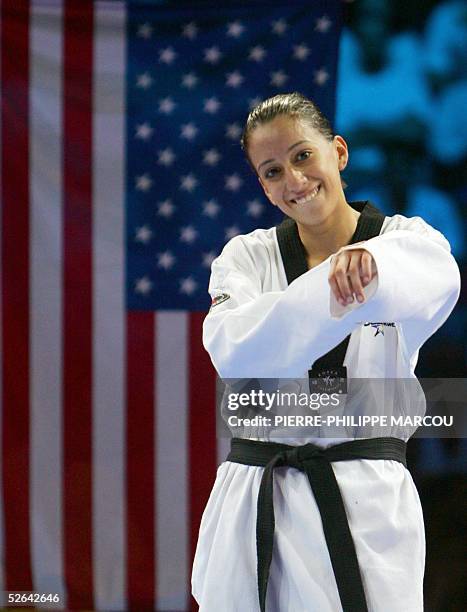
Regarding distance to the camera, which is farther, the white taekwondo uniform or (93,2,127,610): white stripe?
(93,2,127,610): white stripe

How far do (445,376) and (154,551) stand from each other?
1631mm

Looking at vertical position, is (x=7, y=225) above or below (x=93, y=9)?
below

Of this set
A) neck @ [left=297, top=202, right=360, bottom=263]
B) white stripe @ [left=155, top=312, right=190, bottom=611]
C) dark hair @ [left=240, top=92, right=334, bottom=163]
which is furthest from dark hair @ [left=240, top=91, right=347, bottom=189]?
white stripe @ [left=155, top=312, right=190, bottom=611]

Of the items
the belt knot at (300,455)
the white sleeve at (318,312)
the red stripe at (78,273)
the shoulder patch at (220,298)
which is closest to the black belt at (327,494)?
the belt knot at (300,455)

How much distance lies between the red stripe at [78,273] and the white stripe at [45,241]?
40 mm

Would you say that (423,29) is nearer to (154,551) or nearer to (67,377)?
(67,377)

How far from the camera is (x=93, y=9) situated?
4445mm

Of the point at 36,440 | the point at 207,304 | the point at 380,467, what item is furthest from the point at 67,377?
the point at 380,467

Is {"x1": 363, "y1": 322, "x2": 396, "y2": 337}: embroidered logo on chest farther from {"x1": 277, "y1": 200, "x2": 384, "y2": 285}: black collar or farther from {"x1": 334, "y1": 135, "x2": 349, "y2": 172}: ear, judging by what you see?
{"x1": 334, "y1": 135, "x2": 349, "y2": 172}: ear

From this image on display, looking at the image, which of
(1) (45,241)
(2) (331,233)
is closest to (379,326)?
(2) (331,233)

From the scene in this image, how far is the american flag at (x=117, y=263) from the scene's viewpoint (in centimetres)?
436

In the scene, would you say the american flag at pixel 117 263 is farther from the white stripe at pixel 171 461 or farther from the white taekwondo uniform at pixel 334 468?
the white taekwondo uniform at pixel 334 468

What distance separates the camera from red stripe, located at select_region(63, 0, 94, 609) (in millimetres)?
4383

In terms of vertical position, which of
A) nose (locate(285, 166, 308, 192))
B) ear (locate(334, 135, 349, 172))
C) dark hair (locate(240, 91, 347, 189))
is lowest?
nose (locate(285, 166, 308, 192))
